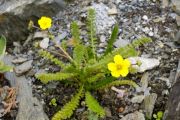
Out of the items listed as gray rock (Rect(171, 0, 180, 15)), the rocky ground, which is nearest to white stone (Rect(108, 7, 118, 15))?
the rocky ground

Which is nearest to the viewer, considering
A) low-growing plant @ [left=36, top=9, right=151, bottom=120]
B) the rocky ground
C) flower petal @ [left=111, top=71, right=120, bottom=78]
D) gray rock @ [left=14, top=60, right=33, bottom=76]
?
Answer: flower petal @ [left=111, top=71, right=120, bottom=78]

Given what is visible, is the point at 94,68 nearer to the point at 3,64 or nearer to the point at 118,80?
the point at 118,80

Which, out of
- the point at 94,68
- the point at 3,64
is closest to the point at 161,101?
the point at 94,68

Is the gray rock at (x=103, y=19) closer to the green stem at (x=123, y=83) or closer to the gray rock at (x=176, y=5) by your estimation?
the gray rock at (x=176, y=5)

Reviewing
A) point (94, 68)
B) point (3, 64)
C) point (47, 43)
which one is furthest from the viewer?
point (47, 43)

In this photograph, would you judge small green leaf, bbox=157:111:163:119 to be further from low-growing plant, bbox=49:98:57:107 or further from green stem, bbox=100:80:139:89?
low-growing plant, bbox=49:98:57:107

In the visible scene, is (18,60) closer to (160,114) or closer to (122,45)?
(122,45)

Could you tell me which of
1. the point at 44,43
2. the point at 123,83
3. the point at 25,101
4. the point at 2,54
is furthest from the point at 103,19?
the point at 25,101
